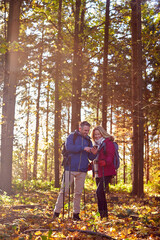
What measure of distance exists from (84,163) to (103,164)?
0.51 meters

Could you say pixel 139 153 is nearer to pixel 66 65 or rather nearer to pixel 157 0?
pixel 157 0

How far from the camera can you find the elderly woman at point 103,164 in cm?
646

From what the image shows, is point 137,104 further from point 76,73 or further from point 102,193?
point 102,193

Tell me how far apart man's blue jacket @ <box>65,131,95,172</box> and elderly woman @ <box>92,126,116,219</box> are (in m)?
0.29

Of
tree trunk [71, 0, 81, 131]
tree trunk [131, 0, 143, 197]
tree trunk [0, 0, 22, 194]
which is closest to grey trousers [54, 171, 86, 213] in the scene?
tree trunk [131, 0, 143, 197]

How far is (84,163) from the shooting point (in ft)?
21.7

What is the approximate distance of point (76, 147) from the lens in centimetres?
650

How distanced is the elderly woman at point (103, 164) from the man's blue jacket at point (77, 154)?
29 cm

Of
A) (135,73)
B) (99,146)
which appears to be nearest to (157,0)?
(135,73)

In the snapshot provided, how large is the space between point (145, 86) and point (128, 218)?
46.3 feet

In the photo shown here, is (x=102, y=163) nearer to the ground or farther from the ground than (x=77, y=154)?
nearer to the ground

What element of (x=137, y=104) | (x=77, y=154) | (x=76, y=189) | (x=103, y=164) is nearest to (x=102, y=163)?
(x=103, y=164)

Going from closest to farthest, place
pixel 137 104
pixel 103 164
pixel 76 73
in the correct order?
pixel 103 164 < pixel 137 104 < pixel 76 73

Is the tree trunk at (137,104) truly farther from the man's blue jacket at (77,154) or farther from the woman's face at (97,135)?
the man's blue jacket at (77,154)
